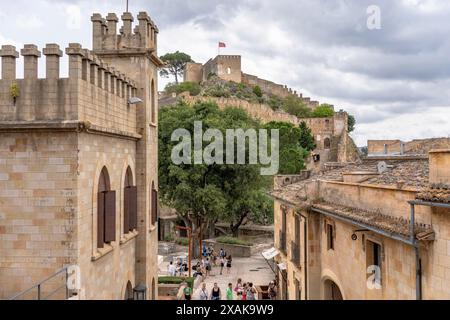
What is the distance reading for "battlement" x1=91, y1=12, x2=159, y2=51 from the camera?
17.7 metres

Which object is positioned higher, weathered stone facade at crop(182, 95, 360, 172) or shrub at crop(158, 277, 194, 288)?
weathered stone facade at crop(182, 95, 360, 172)

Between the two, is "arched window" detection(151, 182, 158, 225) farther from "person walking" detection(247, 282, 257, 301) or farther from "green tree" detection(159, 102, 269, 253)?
"green tree" detection(159, 102, 269, 253)

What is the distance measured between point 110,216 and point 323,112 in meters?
88.0

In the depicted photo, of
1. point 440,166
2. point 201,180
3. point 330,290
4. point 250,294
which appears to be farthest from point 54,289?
point 201,180

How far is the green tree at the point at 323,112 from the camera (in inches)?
3829

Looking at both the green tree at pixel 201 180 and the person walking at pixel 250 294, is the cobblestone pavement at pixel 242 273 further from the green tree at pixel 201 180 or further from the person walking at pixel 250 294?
the green tree at pixel 201 180

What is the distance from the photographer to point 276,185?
96.1 feet

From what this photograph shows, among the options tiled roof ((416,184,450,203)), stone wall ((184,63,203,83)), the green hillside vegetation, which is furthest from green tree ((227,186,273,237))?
stone wall ((184,63,203,83))

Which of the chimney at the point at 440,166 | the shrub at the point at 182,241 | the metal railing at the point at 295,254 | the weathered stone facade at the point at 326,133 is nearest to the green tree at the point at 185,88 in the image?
the weathered stone facade at the point at 326,133

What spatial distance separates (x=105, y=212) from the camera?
1398 centimetres

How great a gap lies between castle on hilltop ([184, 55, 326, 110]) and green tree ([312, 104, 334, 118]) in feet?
15.1
